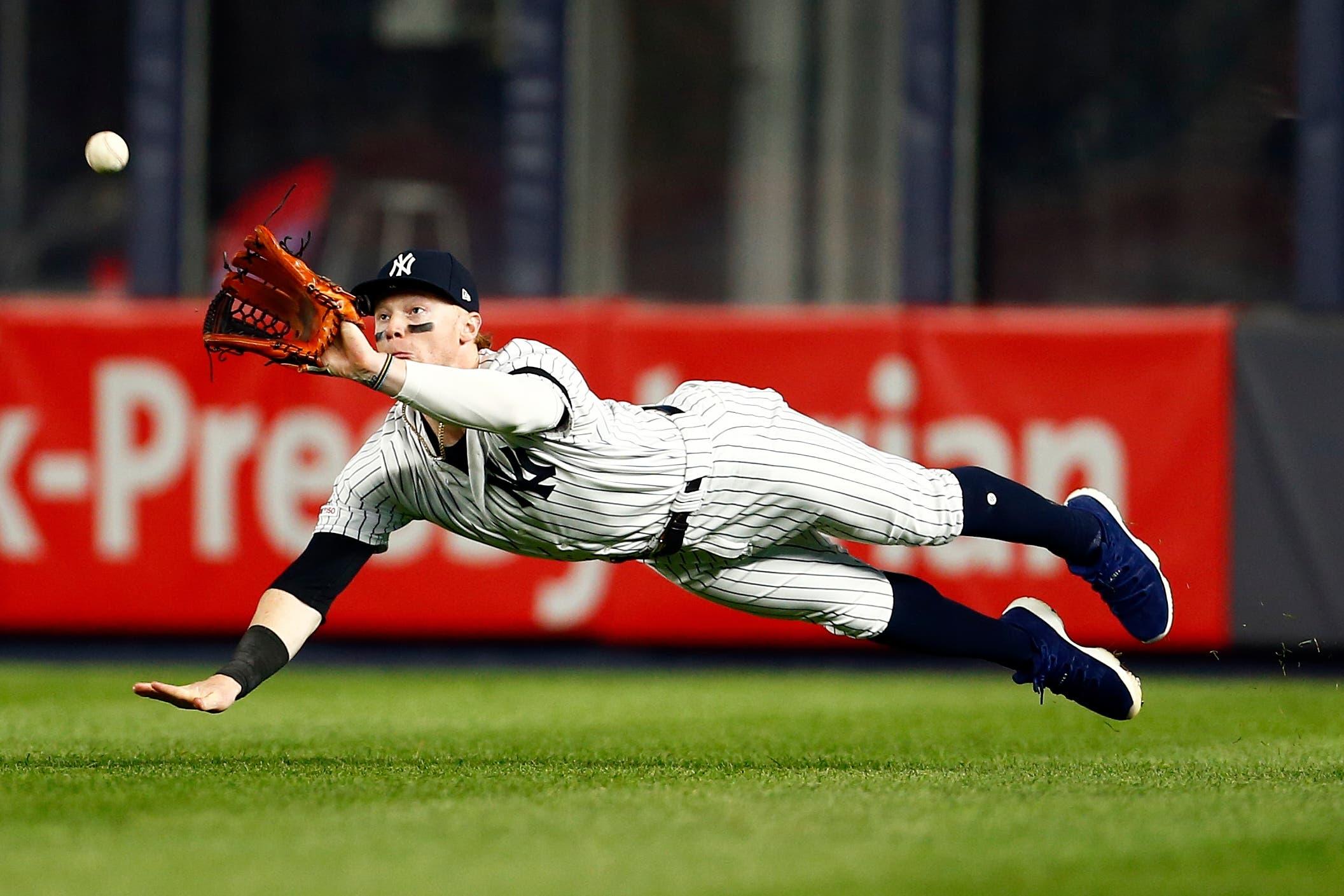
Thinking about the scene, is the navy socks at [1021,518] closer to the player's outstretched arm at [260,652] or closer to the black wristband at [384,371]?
the black wristband at [384,371]

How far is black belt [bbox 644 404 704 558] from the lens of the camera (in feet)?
16.0

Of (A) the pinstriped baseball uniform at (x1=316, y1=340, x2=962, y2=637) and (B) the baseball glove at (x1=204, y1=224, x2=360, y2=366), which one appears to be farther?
(A) the pinstriped baseball uniform at (x1=316, y1=340, x2=962, y2=637)

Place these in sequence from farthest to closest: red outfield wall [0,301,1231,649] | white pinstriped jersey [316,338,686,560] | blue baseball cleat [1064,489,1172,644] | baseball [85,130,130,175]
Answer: red outfield wall [0,301,1231,649], blue baseball cleat [1064,489,1172,644], baseball [85,130,130,175], white pinstriped jersey [316,338,686,560]

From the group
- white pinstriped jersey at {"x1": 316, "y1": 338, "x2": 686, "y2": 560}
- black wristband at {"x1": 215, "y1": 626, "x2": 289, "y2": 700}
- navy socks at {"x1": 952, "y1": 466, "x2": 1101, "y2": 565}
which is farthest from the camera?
navy socks at {"x1": 952, "y1": 466, "x2": 1101, "y2": 565}

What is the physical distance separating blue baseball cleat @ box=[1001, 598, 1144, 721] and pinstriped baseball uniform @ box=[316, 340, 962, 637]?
44cm

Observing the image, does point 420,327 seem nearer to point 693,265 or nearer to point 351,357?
point 351,357

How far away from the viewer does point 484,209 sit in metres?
10.2

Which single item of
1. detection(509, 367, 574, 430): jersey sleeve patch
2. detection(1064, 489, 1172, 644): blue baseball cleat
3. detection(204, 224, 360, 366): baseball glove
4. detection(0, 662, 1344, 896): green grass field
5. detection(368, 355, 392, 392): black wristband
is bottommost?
detection(0, 662, 1344, 896): green grass field

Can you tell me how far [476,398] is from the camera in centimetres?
429

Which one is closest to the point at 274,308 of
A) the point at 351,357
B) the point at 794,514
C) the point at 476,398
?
the point at 351,357

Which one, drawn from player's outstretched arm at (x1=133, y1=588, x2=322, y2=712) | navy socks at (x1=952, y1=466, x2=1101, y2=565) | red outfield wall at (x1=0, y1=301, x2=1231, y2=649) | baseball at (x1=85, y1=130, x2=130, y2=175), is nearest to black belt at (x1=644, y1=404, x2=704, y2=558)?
navy socks at (x1=952, y1=466, x2=1101, y2=565)

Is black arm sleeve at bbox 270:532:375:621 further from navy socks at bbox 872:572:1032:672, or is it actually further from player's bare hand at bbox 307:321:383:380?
navy socks at bbox 872:572:1032:672

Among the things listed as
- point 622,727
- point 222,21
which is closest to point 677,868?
point 622,727

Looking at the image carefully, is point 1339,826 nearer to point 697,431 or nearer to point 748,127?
point 697,431
